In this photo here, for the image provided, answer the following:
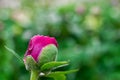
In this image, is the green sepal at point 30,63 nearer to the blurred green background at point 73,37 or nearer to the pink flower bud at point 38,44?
the pink flower bud at point 38,44

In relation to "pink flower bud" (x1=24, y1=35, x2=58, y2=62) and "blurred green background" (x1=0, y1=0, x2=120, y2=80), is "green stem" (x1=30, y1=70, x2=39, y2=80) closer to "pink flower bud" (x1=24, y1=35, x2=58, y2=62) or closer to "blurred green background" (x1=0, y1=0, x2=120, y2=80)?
"pink flower bud" (x1=24, y1=35, x2=58, y2=62)

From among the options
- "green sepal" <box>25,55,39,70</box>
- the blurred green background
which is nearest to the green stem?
"green sepal" <box>25,55,39,70</box>

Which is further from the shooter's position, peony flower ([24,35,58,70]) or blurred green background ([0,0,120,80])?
blurred green background ([0,0,120,80])

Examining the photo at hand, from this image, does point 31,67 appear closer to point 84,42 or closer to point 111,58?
point 111,58

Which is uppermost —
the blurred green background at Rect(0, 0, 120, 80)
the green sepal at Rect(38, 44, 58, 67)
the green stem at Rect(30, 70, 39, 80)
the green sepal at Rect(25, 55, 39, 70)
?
the green sepal at Rect(38, 44, 58, 67)

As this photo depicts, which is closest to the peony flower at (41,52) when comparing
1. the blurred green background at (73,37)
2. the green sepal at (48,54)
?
the green sepal at (48,54)

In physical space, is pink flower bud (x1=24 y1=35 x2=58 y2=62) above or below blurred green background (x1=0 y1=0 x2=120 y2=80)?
above
